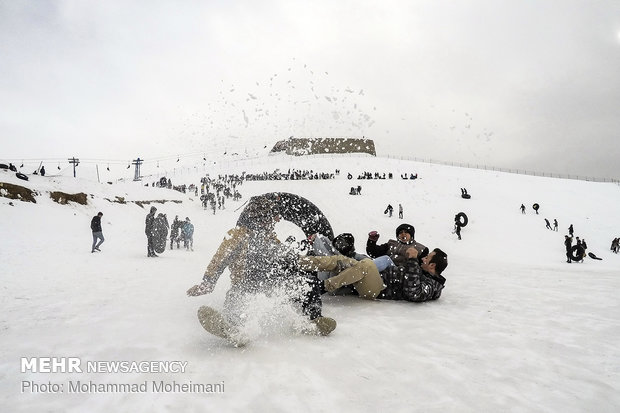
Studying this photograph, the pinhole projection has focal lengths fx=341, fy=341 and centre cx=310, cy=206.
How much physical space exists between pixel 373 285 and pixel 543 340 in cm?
240

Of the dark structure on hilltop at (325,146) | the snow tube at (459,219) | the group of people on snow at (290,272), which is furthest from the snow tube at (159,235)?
the dark structure on hilltop at (325,146)

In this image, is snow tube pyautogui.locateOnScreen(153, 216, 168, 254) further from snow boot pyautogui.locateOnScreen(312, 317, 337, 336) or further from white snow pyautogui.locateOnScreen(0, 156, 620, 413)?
snow boot pyautogui.locateOnScreen(312, 317, 337, 336)

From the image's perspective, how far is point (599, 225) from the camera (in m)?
29.5

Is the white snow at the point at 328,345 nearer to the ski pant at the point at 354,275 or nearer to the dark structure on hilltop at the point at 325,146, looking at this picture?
the ski pant at the point at 354,275

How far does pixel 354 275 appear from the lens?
5.48 meters

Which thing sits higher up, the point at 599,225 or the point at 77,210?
the point at 77,210

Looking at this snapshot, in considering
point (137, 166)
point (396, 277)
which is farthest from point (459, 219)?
point (137, 166)

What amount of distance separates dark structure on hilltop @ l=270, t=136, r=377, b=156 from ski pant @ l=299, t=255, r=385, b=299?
7425cm

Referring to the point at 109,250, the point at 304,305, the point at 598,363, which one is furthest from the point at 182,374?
the point at 109,250

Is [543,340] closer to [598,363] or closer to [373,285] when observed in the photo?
[598,363]

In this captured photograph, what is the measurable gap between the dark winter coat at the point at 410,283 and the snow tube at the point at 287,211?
4.18 ft

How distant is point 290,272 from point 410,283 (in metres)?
2.51

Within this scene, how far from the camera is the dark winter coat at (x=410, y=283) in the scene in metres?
5.66

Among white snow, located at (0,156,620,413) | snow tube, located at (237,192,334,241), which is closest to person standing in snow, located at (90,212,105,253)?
white snow, located at (0,156,620,413)
